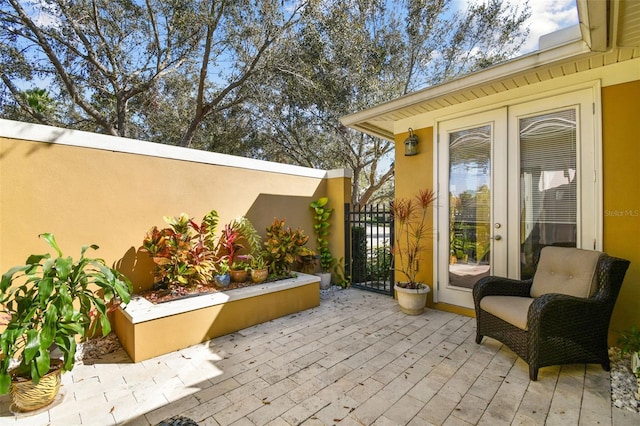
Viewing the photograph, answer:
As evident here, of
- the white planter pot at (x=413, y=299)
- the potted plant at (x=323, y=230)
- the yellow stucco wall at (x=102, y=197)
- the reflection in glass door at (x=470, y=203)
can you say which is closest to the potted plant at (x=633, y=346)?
the reflection in glass door at (x=470, y=203)

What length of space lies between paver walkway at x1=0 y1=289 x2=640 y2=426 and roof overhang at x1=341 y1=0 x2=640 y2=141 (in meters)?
2.88

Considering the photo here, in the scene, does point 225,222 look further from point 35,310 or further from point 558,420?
point 558,420

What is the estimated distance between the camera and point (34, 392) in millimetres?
2141

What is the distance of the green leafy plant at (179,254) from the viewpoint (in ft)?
11.6

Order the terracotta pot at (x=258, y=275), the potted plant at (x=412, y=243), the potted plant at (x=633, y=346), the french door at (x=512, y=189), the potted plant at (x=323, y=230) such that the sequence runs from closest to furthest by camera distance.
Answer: the potted plant at (x=633, y=346)
the french door at (x=512, y=189)
the potted plant at (x=412, y=243)
the terracotta pot at (x=258, y=275)
the potted plant at (x=323, y=230)

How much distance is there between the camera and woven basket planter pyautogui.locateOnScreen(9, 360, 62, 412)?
212cm

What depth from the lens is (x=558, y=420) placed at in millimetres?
2062

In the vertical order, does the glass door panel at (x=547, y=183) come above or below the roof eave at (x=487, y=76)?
below

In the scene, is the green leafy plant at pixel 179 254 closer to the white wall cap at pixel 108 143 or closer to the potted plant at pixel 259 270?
the potted plant at pixel 259 270

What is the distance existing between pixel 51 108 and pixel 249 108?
5355mm

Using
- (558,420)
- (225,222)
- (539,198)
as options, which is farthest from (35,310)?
(539,198)

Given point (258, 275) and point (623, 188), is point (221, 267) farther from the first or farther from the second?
point (623, 188)

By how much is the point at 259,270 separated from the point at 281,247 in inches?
21.1

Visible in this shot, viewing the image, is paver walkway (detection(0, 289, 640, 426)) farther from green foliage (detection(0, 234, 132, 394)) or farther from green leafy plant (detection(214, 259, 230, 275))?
green leafy plant (detection(214, 259, 230, 275))
